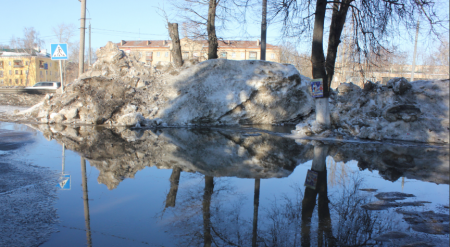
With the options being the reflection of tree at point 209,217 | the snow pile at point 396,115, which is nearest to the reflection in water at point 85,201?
the reflection of tree at point 209,217

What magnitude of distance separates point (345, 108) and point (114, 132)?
289 inches

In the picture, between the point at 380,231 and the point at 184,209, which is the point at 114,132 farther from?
the point at 380,231

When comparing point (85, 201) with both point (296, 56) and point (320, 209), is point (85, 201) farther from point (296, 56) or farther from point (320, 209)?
point (296, 56)

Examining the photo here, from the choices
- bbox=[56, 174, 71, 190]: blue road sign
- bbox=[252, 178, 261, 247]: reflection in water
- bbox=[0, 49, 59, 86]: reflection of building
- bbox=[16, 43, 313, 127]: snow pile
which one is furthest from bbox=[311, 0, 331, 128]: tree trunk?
bbox=[0, 49, 59, 86]: reflection of building

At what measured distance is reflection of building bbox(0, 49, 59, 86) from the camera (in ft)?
205

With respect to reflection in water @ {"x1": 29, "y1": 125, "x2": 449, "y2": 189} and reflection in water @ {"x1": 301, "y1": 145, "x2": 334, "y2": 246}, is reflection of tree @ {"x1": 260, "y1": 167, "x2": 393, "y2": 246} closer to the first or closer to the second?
reflection in water @ {"x1": 301, "y1": 145, "x2": 334, "y2": 246}

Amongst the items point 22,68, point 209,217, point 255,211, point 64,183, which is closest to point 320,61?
point 255,211

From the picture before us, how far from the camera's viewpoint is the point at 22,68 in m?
67.4

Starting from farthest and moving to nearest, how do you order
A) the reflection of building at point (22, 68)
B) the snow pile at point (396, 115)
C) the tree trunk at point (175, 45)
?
1. the reflection of building at point (22, 68)
2. the tree trunk at point (175, 45)
3. the snow pile at point (396, 115)

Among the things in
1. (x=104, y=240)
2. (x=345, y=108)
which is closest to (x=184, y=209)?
(x=104, y=240)

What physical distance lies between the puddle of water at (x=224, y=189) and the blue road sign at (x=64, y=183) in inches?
0.6

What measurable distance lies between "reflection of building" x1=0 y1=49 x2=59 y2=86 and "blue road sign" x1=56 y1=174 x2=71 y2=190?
67.3 metres

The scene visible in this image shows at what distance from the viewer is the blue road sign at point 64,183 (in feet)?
14.7

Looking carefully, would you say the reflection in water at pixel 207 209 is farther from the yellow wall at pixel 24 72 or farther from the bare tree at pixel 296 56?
the yellow wall at pixel 24 72
